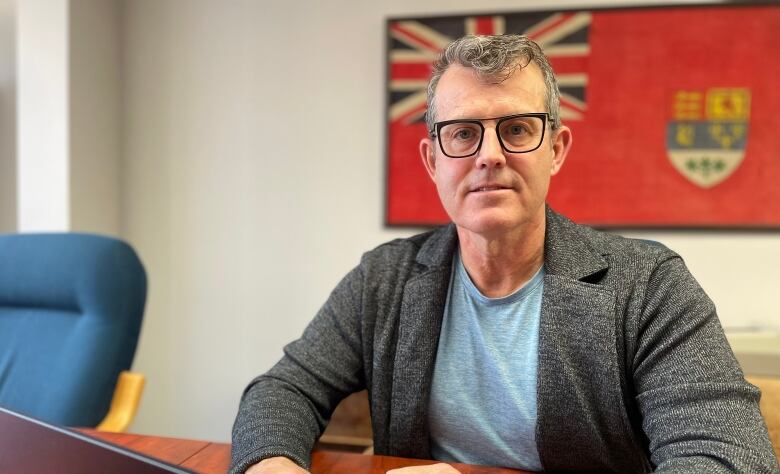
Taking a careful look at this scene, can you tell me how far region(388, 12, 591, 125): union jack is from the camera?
2068 mm

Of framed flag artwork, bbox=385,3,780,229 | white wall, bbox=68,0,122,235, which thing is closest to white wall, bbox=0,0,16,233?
white wall, bbox=68,0,122,235

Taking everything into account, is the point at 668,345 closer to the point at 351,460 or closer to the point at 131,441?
the point at 351,460

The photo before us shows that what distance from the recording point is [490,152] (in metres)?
0.94

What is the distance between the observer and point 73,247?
59.8 inches

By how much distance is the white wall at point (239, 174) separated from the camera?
2.26 m

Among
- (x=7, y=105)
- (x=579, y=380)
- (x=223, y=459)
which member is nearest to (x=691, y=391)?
(x=579, y=380)

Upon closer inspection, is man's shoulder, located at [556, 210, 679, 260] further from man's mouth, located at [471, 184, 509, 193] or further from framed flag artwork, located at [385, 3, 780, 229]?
framed flag artwork, located at [385, 3, 780, 229]

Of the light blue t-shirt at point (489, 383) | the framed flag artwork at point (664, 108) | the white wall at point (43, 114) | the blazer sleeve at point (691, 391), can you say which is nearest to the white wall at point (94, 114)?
the white wall at point (43, 114)

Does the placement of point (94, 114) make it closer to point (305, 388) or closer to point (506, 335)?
point (305, 388)

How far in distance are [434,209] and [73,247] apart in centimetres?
125

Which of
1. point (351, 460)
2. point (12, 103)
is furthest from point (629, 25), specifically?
point (12, 103)

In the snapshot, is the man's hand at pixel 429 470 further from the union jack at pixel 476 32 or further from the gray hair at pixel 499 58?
the union jack at pixel 476 32

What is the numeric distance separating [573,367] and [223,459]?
0.60m

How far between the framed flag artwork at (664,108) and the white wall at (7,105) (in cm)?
175
